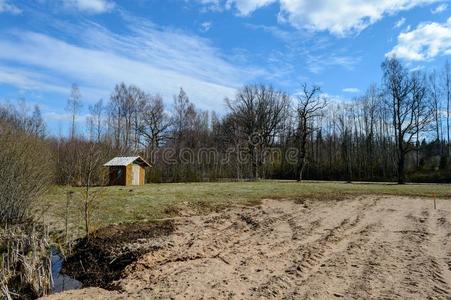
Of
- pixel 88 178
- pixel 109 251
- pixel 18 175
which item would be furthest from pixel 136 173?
pixel 109 251

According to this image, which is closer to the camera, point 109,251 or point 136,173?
point 109,251

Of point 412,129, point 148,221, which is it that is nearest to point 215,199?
point 148,221

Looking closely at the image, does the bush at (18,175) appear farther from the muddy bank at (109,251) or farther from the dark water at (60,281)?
the dark water at (60,281)

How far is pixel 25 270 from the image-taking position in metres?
8.23

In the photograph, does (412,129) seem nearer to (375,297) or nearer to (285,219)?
(285,219)

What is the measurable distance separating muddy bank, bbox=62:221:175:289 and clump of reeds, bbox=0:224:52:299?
0.70m

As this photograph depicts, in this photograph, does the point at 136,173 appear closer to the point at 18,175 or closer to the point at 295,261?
the point at 18,175

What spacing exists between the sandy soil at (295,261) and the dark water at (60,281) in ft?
2.88

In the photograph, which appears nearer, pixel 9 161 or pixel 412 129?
pixel 9 161

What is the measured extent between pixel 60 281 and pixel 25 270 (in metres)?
0.94

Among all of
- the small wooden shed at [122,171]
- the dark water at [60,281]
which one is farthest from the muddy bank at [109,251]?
the small wooden shed at [122,171]

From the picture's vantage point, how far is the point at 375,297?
639 cm

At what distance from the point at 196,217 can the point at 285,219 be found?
3.25 meters

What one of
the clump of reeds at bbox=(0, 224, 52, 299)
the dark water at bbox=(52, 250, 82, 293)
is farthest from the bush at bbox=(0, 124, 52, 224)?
the dark water at bbox=(52, 250, 82, 293)
